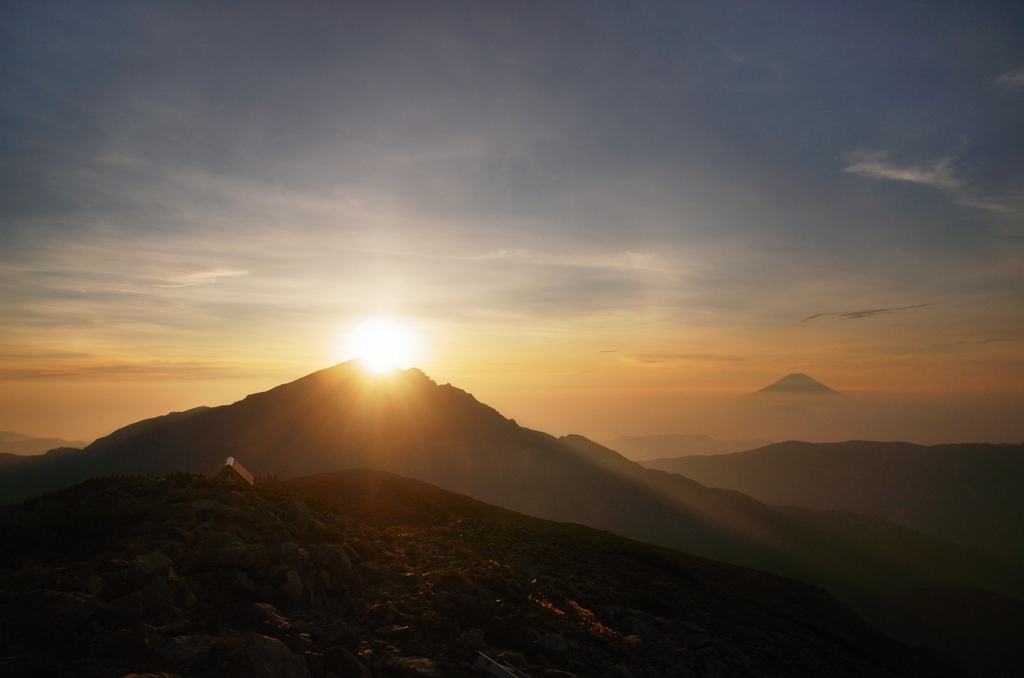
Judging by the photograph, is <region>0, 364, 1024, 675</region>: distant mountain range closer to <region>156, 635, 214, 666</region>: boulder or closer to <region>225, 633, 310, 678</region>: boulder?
<region>156, 635, 214, 666</region>: boulder

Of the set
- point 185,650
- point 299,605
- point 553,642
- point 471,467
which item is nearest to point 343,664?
point 185,650

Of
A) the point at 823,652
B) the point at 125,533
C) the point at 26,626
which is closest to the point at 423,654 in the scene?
the point at 26,626

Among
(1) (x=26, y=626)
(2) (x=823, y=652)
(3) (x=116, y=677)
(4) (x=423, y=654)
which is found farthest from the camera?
(2) (x=823, y=652)

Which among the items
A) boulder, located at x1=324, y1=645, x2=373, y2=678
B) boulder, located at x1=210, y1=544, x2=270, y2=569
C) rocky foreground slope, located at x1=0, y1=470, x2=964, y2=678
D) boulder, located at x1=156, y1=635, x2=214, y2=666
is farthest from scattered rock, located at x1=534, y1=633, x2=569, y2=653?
boulder, located at x1=156, y1=635, x2=214, y2=666

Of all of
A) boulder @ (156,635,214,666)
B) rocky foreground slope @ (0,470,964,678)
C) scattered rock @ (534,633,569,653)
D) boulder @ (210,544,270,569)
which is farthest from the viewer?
scattered rock @ (534,633,569,653)

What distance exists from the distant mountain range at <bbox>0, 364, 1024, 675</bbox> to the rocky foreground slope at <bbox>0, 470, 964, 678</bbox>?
133m

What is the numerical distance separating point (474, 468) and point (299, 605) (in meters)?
155

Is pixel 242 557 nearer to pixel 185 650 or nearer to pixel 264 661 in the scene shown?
pixel 185 650

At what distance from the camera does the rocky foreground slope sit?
1127cm

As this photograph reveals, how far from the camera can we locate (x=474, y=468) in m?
166

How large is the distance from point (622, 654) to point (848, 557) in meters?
203

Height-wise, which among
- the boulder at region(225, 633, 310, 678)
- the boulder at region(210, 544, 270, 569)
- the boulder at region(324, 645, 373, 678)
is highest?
the boulder at region(210, 544, 270, 569)

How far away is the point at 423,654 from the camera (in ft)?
45.6

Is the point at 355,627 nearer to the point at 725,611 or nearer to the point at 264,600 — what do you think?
the point at 264,600
